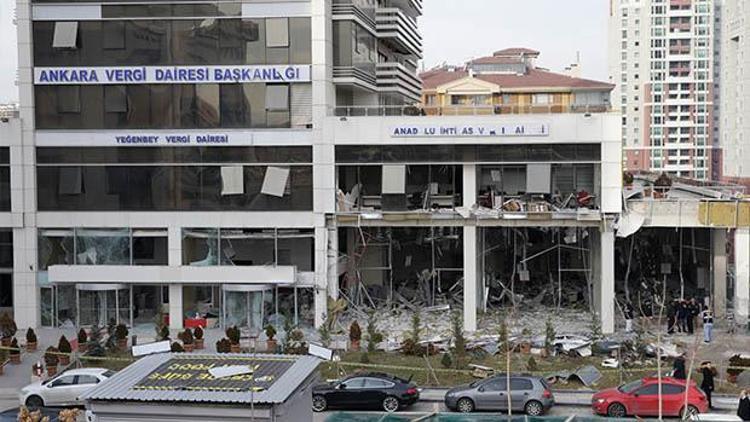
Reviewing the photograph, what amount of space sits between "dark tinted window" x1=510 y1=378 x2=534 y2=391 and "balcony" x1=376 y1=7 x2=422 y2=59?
21307 mm

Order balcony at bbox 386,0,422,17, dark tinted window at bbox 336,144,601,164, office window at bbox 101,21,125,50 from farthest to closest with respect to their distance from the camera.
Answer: balcony at bbox 386,0,422,17, office window at bbox 101,21,125,50, dark tinted window at bbox 336,144,601,164

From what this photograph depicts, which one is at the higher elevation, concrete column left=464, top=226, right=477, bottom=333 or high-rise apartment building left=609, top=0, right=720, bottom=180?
high-rise apartment building left=609, top=0, right=720, bottom=180

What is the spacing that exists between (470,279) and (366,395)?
11874 millimetres

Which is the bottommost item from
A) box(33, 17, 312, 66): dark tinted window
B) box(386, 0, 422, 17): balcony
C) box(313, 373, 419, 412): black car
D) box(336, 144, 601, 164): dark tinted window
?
box(313, 373, 419, 412): black car

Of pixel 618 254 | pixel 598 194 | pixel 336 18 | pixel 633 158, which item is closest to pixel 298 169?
pixel 336 18

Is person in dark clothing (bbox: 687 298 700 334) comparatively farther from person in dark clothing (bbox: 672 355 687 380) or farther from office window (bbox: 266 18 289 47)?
office window (bbox: 266 18 289 47)

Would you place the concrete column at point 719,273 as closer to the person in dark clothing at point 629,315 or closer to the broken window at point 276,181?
the person in dark clothing at point 629,315

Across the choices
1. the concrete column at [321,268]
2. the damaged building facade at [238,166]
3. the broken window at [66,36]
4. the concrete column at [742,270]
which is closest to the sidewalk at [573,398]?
the damaged building facade at [238,166]

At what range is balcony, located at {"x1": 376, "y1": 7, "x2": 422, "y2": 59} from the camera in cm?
4188

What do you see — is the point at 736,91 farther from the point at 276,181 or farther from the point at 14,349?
the point at 14,349

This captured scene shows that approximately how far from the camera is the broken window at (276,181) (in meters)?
36.2

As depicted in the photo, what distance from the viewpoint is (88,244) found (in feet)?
123

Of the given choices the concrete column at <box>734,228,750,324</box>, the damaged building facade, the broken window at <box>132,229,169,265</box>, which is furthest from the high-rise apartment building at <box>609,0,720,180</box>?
the broken window at <box>132,229,169,265</box>

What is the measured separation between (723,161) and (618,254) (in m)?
77.4
